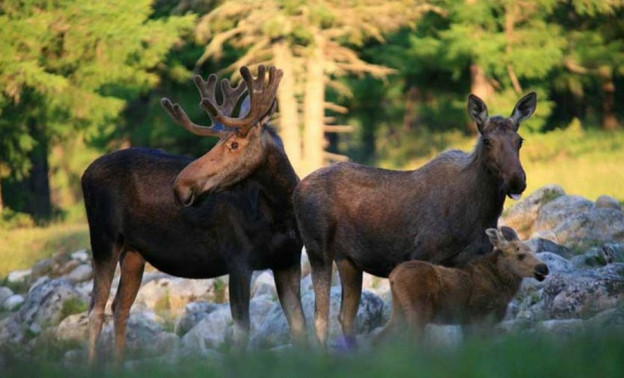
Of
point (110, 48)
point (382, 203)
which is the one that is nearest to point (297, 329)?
point (382, 203)

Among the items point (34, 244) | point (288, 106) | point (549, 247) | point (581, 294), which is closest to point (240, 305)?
point (581, 294)

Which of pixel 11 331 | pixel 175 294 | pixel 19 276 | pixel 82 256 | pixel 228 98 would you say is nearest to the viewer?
pixel 228 98

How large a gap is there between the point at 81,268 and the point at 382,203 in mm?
14229

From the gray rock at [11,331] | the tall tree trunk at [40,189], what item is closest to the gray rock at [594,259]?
the gray rock at [11,331]

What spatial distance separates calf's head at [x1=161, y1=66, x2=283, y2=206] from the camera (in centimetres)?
1232

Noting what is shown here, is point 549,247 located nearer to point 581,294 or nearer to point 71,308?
point 581,294

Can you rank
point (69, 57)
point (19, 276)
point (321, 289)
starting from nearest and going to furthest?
point (321, 289), point (19, 276), point (69, 57)

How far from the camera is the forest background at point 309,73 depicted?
104 ft

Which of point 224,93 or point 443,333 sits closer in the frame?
point 443,333

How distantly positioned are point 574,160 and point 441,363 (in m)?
26.8

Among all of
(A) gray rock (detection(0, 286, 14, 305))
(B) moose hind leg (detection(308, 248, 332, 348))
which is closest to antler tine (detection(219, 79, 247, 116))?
(B) moose hind leg (detection(308, 248, 332, 348))

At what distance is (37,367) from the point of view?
8867mm

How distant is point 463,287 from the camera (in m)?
11.2

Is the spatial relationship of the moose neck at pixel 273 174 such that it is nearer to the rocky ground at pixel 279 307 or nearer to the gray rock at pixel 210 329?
the rocky ground at pixel 279 307
